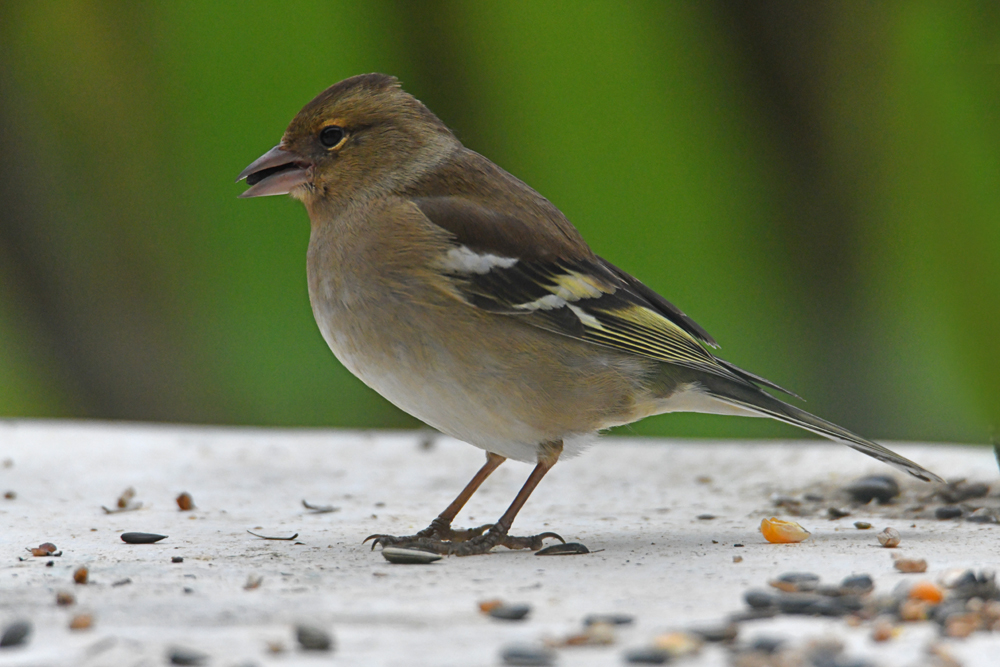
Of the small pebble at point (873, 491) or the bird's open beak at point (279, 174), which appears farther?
the small pebble at point (873, 491)

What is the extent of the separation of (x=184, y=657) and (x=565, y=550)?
1.47 m

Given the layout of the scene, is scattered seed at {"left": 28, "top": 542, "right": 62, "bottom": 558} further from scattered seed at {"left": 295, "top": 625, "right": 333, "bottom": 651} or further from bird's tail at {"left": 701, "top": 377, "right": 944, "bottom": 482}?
bird's tail at {"left": 701, "top": 377, "right": 944, "bottom": 482}

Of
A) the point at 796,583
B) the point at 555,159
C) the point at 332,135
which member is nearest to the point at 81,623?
the point at 796,583

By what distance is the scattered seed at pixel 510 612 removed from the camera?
229 cm

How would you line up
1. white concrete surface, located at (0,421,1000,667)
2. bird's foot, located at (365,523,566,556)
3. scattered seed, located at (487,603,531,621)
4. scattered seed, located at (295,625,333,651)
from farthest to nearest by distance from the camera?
bird's foot, located at (365,523,566,556) < scattered seed, located at (487,603,531,621) < white concrete surface, located at (0,421,1000,667) < scattered seed, located at (295,625,333,651)

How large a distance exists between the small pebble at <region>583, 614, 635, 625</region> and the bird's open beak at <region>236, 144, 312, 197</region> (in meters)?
1.96

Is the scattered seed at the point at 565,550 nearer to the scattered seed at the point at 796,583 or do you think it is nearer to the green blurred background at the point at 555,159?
the scattered seed at the point at 796,583

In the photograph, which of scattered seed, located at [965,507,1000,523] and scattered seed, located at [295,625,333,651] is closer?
scattered seed, located at [295,625,333,651]

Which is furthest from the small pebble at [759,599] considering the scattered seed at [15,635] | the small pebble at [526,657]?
the scattered seed at [15,635]

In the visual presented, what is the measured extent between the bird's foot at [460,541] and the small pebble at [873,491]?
1.45 metres

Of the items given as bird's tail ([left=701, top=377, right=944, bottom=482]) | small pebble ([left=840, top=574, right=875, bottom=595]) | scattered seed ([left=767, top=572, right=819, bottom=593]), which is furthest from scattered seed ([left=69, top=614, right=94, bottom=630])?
Answer: bird's tail ([left=701, top=377, right=944, bottom=482])

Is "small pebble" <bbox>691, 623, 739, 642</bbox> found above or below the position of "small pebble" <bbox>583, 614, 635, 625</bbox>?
above

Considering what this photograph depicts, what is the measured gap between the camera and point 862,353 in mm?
6848

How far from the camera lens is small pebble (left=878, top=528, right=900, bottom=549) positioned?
313 centimetres
